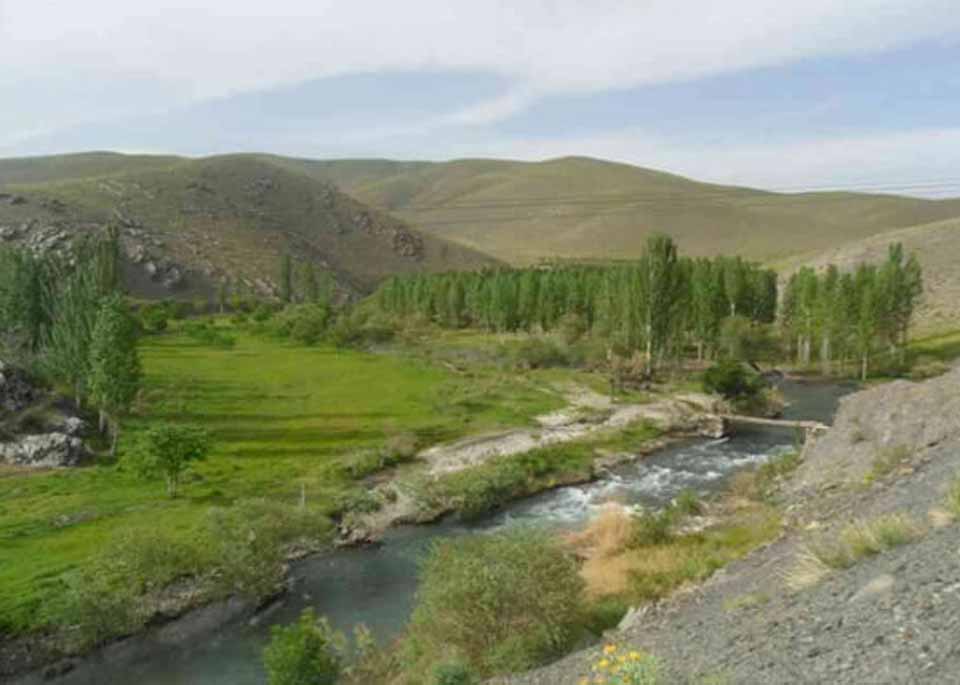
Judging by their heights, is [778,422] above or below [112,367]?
below

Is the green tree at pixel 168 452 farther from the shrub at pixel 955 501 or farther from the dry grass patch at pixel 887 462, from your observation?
the shrub at pixel 955 501

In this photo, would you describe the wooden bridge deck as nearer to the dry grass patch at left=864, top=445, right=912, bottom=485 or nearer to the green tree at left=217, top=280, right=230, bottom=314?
the dry grass patch at left=864, top=445, right=912, bottom=485

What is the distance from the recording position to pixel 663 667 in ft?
56.4

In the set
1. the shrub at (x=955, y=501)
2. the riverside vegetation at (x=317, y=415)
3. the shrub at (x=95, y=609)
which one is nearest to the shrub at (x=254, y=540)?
the riverside vegetation at (x=317, y=415)

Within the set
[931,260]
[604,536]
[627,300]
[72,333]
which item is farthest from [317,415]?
[931,260]

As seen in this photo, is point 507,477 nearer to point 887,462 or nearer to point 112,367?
point 887,462

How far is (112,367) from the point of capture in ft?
203

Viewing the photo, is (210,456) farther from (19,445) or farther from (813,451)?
(813,451)

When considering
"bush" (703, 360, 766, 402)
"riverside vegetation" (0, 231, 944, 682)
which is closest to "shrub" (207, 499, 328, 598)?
"riverside vegetation" (0, 231, 944, 682)

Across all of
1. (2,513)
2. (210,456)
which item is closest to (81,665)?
(2,513)

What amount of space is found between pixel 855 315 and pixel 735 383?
30.4 meters

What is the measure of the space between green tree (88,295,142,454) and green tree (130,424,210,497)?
9085 millimetres

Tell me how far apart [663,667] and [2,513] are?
42881mm

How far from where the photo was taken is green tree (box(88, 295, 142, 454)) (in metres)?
61.1
